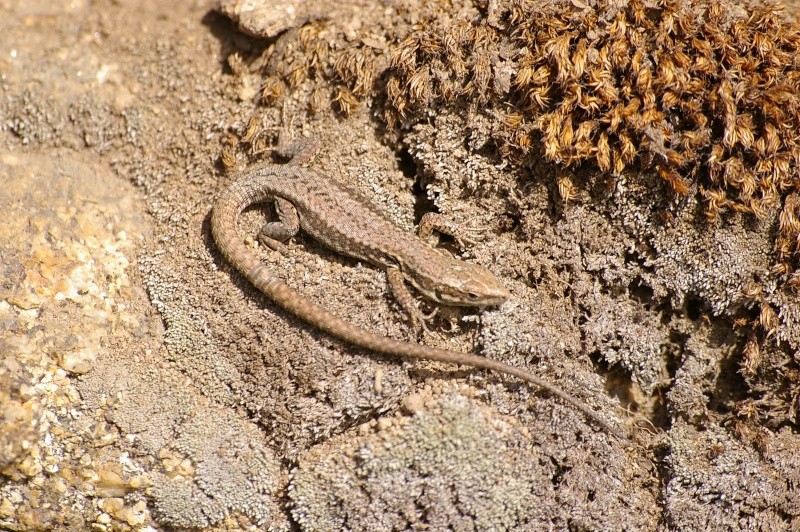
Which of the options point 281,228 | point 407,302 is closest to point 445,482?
point 407,302

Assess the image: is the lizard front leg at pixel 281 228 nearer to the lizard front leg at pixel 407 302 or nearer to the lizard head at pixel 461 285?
the lizard front leg at pixel 407 302

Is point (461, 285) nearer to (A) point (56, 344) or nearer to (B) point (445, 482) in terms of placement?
(B) point (445, 482)

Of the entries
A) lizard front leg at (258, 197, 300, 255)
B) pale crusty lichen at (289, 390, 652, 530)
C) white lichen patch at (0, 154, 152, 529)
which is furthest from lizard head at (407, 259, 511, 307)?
white lichen patch at (0, 154, 152, 529)

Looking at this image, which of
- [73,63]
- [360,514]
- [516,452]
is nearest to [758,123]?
[516,452]

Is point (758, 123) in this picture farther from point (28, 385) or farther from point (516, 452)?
point (28, 385)

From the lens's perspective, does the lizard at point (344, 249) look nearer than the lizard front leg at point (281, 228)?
Yes

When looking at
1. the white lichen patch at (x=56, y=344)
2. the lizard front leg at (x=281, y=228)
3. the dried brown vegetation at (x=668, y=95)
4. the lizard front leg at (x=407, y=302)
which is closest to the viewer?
the dried brown vegetation at (x=668, y=95)

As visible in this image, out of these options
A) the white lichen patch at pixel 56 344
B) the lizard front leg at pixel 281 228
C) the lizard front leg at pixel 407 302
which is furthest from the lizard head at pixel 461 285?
the white lichen patch at pixel 56 344

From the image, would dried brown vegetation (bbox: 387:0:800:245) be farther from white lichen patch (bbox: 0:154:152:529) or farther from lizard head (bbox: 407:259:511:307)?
white lichen patch (bbox: 0:154:152:529)

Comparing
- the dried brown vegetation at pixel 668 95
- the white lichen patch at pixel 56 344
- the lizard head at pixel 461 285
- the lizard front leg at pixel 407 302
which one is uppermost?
the dried brown vegetation at pixel 668 95
